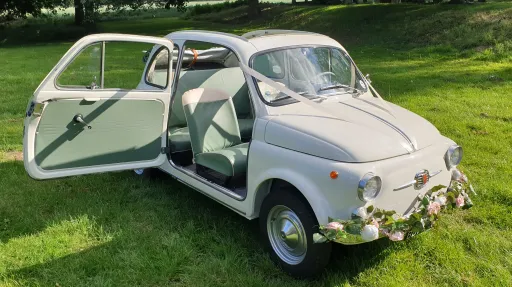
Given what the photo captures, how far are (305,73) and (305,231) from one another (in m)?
1.58

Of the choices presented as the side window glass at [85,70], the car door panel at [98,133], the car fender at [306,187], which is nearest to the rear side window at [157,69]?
the side window glass at [85,70]

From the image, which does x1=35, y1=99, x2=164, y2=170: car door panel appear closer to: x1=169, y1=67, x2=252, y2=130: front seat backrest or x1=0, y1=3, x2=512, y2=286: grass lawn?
x1=0, y1=3, x2=512, y2=286: grass lawn

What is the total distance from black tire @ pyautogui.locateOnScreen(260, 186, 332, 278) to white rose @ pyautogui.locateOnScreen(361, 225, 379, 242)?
374 millimetres

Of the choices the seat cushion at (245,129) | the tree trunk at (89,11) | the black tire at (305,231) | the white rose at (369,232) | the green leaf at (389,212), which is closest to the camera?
the white rose at (369,232)

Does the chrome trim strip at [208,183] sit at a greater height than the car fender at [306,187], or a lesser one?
lesser

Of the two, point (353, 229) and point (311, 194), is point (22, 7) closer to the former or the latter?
point (311, 194)

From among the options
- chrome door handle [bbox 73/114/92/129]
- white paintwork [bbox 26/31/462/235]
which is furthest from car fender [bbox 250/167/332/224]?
chrome door handle [bbox 73/114/92/129]

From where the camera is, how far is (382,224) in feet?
10.4

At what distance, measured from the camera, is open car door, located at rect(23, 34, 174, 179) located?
409 cm

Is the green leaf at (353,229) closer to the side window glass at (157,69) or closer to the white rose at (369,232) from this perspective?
the white rose at (369,232)

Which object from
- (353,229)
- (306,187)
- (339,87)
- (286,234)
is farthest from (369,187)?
(339,87)

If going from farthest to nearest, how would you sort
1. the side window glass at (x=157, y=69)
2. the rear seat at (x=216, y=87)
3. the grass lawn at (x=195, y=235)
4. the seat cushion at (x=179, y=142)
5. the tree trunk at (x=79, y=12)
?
the tree trunk at (x=79, y=12)
the side window glass at (x=157, y=69)
the rear seat at (x=216, y=87)
the seat cushion at (x=179, y=142)
the grass lawn at (x=195, y=235)

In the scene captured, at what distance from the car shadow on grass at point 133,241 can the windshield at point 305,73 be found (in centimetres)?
137

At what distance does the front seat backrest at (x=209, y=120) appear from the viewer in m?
4.53
